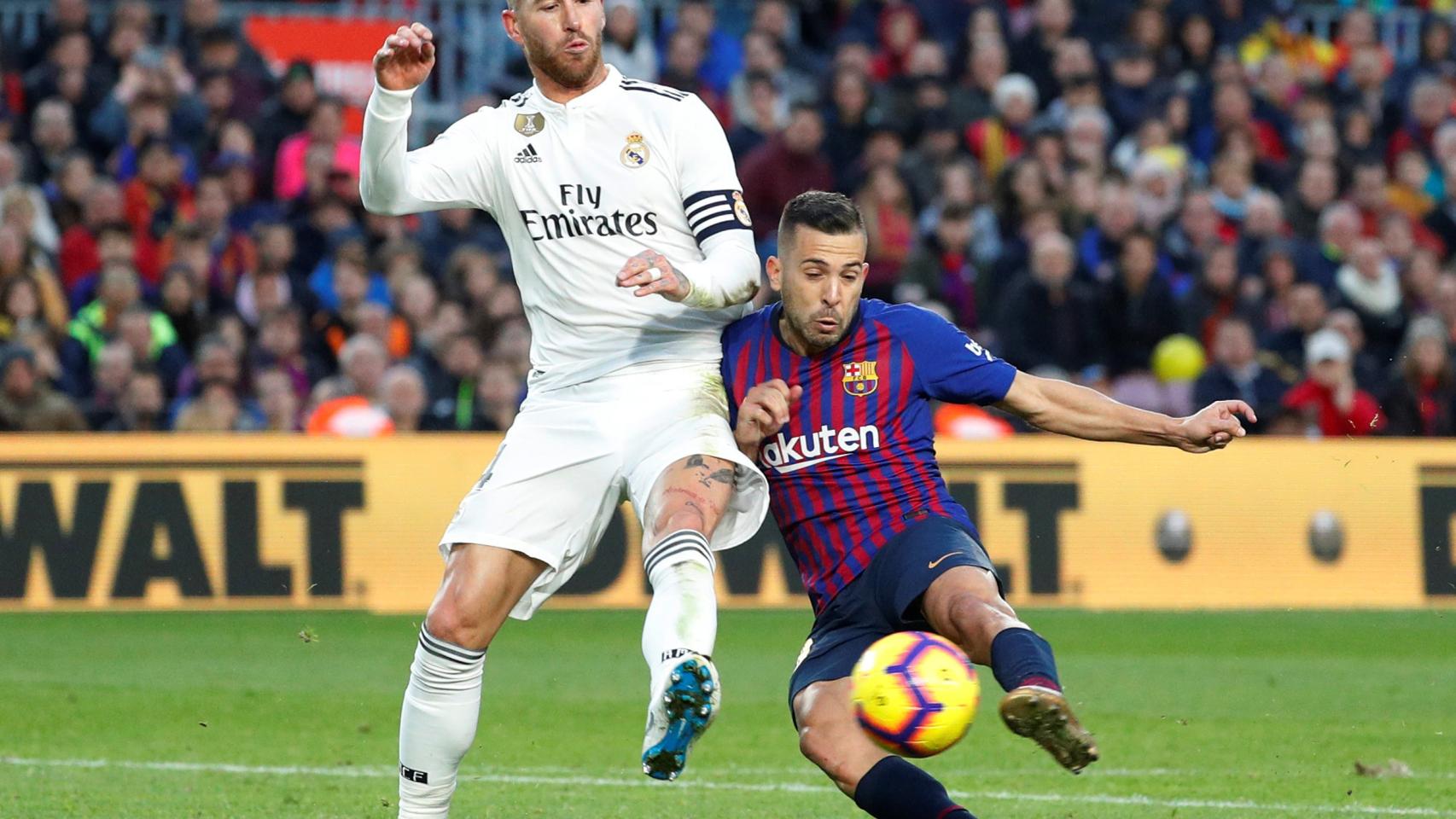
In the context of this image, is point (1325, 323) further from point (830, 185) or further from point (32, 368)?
point (32, 368)

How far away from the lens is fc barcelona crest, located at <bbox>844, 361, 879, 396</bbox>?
248 inches

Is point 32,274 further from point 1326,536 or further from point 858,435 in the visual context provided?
point 858,435

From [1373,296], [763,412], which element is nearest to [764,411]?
[763,412]

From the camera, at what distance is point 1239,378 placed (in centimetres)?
1459

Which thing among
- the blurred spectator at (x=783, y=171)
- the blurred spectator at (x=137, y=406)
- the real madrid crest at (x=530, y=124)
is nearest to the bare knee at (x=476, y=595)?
the real madrid crest at (x=530, y=124)

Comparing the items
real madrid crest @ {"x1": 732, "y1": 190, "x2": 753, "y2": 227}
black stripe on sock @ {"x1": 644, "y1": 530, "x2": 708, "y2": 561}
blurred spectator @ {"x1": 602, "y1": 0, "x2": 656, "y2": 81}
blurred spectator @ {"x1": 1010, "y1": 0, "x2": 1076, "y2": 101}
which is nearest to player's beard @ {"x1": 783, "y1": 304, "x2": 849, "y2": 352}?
real madrid crest @ {"x1": 732, "y1": 190, "x2": 753, "y2": 227}

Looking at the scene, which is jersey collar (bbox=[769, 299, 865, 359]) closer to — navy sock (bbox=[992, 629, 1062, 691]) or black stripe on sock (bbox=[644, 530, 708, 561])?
black stripe on sock (bbox=[644, 530, 708, 561])

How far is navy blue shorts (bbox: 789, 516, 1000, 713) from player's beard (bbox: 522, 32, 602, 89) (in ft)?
5.48

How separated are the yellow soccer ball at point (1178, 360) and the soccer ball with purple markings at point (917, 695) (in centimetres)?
942

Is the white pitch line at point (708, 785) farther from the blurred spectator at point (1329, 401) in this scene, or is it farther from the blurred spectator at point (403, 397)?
the blurred spectator at point (1329, 401)

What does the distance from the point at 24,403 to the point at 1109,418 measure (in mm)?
8934

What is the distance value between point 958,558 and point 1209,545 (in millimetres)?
7993

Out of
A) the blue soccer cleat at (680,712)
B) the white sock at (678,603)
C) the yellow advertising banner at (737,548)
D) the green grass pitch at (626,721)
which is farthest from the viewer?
the yellow advertising banner at (737,548)

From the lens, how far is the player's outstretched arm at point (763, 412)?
6074 mm
